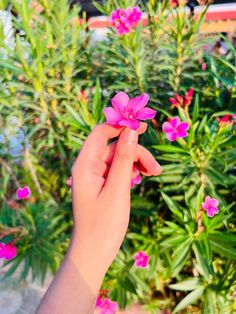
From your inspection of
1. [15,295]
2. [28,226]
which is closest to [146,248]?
[28,226]

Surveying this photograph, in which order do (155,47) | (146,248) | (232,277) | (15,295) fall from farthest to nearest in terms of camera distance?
1. (15,295)
2. (155,47)
3. (146,248)
4. (232,277)

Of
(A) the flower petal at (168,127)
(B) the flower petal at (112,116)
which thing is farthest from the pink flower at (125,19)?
(B) the flower petal at (112,116)

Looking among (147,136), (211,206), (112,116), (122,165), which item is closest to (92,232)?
(122,165)

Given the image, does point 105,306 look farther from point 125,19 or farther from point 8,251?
point 125,19

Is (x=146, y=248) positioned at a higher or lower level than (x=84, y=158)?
lower

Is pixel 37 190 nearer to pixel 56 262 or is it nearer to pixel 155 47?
pixel 56 262

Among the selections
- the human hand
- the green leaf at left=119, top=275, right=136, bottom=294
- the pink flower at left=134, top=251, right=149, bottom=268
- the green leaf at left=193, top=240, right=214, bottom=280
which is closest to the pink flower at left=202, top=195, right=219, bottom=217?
the green leaf at left=193, top=240, right=214, bottom=280

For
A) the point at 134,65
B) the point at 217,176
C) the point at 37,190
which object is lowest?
the point at 37,190
